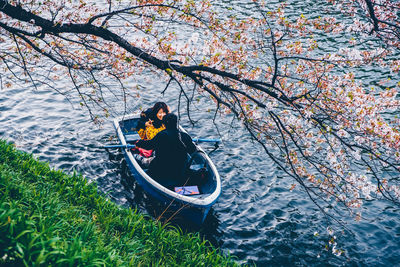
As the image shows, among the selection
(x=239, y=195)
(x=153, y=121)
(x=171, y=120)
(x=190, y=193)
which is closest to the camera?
(x=171, y=120)

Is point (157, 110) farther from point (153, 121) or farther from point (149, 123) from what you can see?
point (149, 123)

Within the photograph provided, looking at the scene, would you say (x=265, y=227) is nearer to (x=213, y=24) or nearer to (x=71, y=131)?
(x=213, y=24)

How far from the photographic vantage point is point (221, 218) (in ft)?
26.0

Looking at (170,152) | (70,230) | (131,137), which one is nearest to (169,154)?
(170,152)

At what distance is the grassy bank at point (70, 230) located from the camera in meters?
3.42

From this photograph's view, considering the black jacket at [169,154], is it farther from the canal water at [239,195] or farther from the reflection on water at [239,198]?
the canal water at [239,195]

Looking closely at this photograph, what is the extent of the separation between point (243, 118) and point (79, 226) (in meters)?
2.99

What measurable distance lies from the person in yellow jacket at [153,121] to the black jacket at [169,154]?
2.15 feet

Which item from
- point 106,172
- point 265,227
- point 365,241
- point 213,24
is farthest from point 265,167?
point 213,24

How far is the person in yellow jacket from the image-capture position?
815 cm

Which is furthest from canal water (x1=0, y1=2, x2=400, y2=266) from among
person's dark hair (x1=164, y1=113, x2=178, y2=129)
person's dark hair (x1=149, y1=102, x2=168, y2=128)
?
person's dark hair (x1=164, y1=113, x2=178, y2=129)

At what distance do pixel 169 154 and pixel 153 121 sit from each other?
1.45 m

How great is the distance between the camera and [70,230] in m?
4.61

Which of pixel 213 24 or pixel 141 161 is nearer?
pixel 213 24
